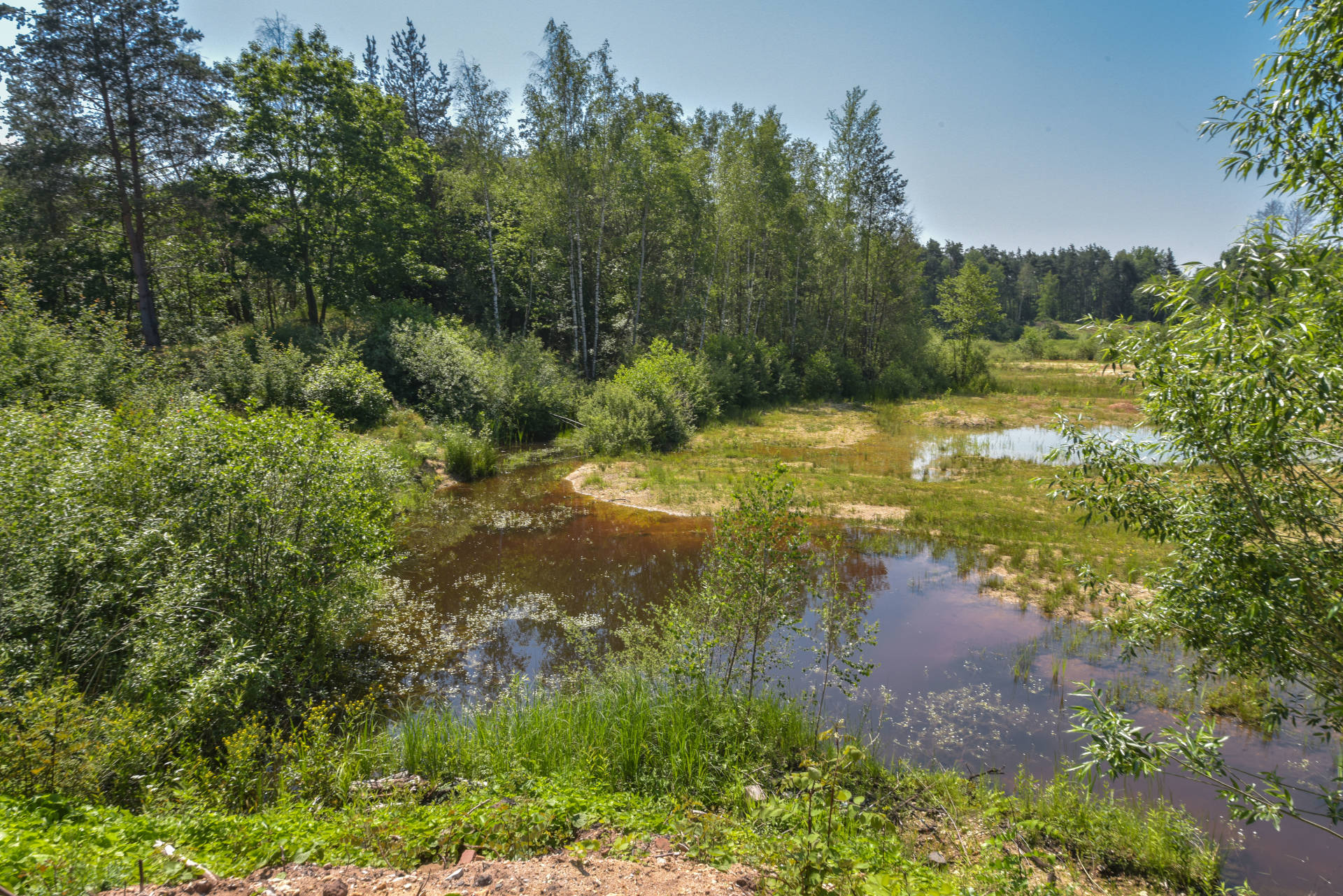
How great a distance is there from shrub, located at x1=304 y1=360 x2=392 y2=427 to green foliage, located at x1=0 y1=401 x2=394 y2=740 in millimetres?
11326

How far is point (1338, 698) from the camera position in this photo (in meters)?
3.66

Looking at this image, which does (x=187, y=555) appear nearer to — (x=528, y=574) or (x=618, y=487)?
(x=528, y=574)

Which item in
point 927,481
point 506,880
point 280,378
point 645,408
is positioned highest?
point 280,378

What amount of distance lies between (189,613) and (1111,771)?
808cm

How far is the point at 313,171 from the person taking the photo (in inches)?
945

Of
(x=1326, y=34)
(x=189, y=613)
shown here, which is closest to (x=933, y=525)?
(x=1326, y=34)

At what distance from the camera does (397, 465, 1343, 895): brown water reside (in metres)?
5.69

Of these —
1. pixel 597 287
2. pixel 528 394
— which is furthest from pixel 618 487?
pixel 597 287

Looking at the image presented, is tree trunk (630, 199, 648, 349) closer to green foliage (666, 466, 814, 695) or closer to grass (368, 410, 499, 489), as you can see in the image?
grass (368, 410, 499, 489)

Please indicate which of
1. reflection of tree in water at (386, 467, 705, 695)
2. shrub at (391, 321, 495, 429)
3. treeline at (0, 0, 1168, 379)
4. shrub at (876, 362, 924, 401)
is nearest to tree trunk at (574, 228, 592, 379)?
treeline at (0, 0, 1168, 379)

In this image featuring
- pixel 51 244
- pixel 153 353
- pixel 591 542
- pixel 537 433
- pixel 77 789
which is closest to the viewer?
pixel 77 789

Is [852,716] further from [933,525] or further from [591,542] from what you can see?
[933,525]

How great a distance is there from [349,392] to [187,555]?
14.4 meters

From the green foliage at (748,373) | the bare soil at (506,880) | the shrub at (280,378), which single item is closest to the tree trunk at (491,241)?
the shrub at (280,378)
